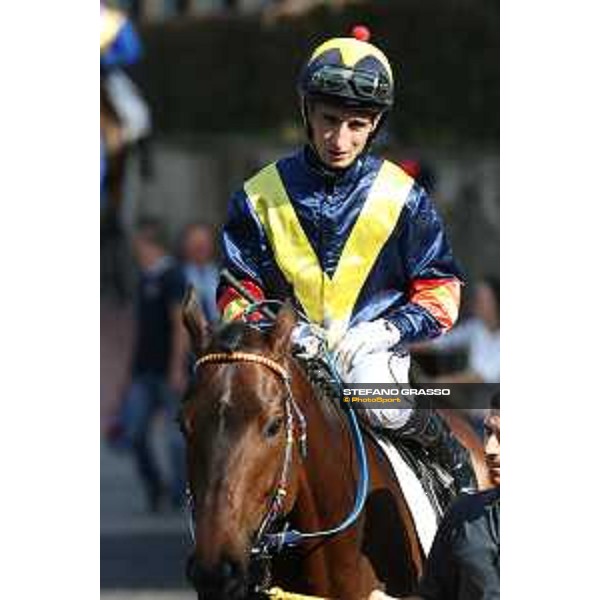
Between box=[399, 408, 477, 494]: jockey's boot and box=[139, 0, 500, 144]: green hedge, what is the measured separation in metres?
1.01

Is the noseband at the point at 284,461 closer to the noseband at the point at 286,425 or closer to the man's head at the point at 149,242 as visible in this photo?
the noseband at the point at 286,425

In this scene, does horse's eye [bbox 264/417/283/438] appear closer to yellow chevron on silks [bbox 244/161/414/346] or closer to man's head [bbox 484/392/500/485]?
yellow chevron on silks [bbox 244/161/414/346]

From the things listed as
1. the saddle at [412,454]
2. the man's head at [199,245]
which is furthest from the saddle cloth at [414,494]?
the man's head at [199,245]

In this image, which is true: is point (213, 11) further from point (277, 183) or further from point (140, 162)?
point (277, 183)

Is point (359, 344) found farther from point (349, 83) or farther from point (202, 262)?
point (202, 262)

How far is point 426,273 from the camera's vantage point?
23.5 ft

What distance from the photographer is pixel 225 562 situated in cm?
621

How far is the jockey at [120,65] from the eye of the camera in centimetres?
899

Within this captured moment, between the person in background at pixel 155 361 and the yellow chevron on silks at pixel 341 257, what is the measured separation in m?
5.49

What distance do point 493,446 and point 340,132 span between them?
1.03 m

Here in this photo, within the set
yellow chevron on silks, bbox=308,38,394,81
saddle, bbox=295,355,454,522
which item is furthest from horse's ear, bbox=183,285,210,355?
yellow chevron on silks, bbox=308,38,394,81

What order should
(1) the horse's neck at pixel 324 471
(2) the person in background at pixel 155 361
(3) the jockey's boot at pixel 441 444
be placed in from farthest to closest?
(2) the person in background at pixel 155 361
(3) the jockey's boot at pixel 441 444
(1) the horse's neck at pixel 324 471

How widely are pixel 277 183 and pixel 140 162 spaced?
2.48 meters
